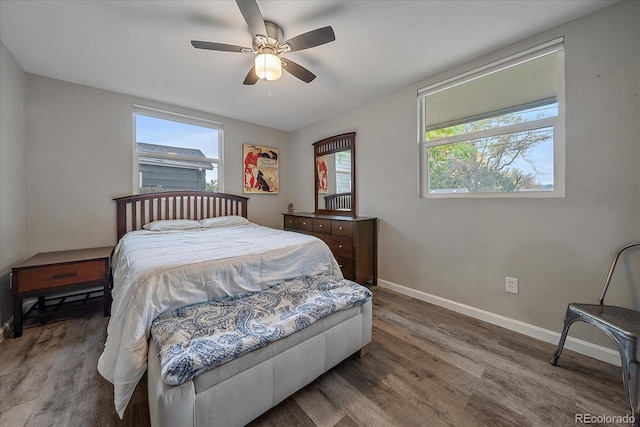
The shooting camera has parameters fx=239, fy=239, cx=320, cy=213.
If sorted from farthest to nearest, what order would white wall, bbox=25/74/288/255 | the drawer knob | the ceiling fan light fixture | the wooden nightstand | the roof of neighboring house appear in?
1. the roof of neighboring house
2. white wall, bbox=25/74/288/255
3. the drawer knob
4. the wooden nightstand
5. the ceiling fan light fixture

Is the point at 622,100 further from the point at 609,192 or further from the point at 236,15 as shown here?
the point at 236,15

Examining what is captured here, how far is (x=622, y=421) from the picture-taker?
1223 mm

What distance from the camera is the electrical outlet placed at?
6.79ft

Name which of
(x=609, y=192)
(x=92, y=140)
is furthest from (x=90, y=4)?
(x=609, y=192)

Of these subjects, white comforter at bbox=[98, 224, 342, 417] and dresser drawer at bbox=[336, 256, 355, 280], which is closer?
white comforter at bbox=[98, 224, 342, 417]

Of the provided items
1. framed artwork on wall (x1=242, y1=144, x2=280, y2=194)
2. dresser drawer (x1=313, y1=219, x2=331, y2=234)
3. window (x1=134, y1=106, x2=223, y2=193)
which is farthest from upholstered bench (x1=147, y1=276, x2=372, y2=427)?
framed artwork on wall (x1=242, y1=144, x2=280, y2=194)

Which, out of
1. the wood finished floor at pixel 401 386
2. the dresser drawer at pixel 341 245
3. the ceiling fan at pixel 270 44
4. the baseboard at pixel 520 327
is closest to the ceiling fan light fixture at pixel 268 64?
the ceiling fan at pixel 270 44

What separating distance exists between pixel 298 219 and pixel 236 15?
100 inches

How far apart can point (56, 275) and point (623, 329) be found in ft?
13.3

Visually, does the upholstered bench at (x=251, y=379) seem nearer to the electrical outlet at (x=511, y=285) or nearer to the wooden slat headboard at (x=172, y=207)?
the electrical outlet at (x=511, y=285)

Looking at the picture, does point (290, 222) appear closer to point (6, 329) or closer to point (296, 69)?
point (296, 69)

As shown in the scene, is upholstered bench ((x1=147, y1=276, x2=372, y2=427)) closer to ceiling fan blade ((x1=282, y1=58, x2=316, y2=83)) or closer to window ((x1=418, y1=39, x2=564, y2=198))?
window ((x1=418, y1=39, x2=564, y2=198))

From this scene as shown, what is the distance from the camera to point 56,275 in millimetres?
2133

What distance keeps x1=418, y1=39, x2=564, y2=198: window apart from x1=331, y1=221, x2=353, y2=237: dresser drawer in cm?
92
